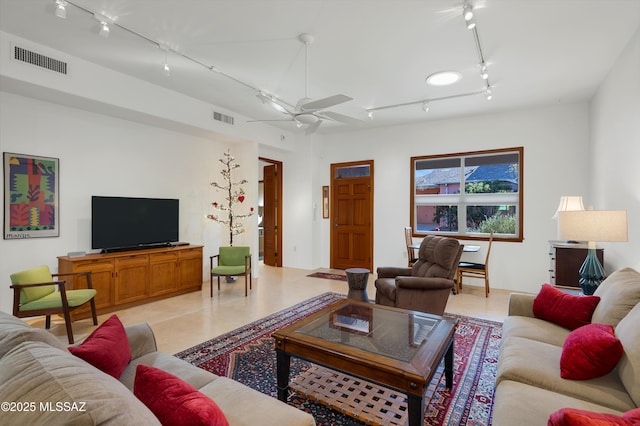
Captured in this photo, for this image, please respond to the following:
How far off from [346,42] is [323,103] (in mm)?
730

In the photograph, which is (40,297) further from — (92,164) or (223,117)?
(223,117)

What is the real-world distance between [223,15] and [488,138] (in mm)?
4647

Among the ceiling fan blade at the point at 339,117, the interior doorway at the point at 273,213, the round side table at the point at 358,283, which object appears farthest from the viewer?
the interior doorway at the point at 273,213

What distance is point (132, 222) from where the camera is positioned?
14.8ft

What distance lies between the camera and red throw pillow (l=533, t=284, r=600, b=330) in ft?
7.34

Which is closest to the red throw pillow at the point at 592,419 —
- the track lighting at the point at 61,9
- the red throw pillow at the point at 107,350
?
the red throw pillow at the point at 107,350

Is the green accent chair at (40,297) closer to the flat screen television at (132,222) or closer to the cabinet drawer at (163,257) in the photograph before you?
the flat screen television at (132,222)

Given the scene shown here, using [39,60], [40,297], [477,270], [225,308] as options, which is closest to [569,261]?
[477,270]

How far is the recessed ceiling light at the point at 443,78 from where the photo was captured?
3.96m

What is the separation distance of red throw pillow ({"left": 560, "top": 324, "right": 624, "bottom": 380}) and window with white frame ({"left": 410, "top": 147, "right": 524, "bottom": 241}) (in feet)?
13.4

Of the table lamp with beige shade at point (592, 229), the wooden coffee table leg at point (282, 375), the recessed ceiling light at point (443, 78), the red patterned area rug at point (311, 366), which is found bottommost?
the red patterned area rug at point (311, 366)

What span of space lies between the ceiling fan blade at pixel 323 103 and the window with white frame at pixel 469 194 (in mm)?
3468

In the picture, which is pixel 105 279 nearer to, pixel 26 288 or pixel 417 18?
pixel 26 288

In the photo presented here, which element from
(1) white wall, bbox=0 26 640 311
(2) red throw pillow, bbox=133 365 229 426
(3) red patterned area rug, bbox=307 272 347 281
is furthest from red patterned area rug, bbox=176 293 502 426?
(3) red patterned area rug, bbox=307 272 347 281
